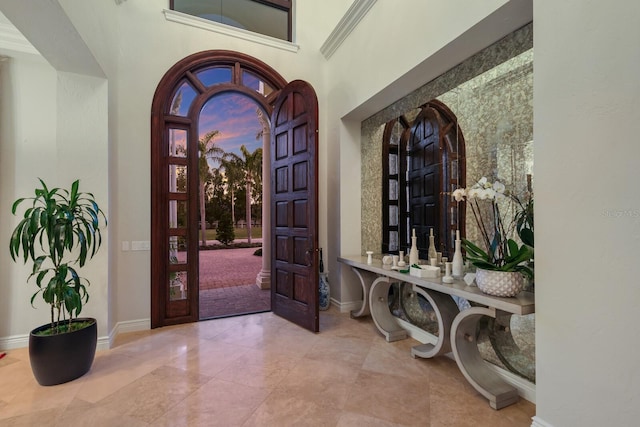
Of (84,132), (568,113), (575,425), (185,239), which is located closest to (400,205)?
(568,113)

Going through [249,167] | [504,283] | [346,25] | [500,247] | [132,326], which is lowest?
[132,326]

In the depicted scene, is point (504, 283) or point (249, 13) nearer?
point (504, 283)

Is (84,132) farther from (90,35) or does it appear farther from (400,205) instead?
(400,205)

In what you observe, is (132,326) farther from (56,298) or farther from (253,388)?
(253,388)

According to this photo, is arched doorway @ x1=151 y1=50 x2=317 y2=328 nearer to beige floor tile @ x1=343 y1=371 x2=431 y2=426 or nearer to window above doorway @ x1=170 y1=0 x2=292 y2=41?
window above doorway @ x1=170 y1=0 x2=292 y2=41

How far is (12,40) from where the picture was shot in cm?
298

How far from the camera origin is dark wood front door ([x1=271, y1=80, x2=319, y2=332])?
3.53 meters

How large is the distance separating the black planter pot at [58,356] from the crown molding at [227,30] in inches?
148

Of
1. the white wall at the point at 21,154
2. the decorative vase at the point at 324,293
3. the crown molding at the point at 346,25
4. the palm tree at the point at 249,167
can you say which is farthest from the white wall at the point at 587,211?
the palm tree at the point at 249,167

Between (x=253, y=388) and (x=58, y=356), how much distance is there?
1.61m

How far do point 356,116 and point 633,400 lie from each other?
3.76m

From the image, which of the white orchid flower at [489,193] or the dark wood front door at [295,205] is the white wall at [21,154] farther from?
the white orchid flower at [489,193]

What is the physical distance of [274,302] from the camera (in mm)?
4234

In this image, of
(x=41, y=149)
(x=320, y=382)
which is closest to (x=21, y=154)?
(x=41, y=149)
